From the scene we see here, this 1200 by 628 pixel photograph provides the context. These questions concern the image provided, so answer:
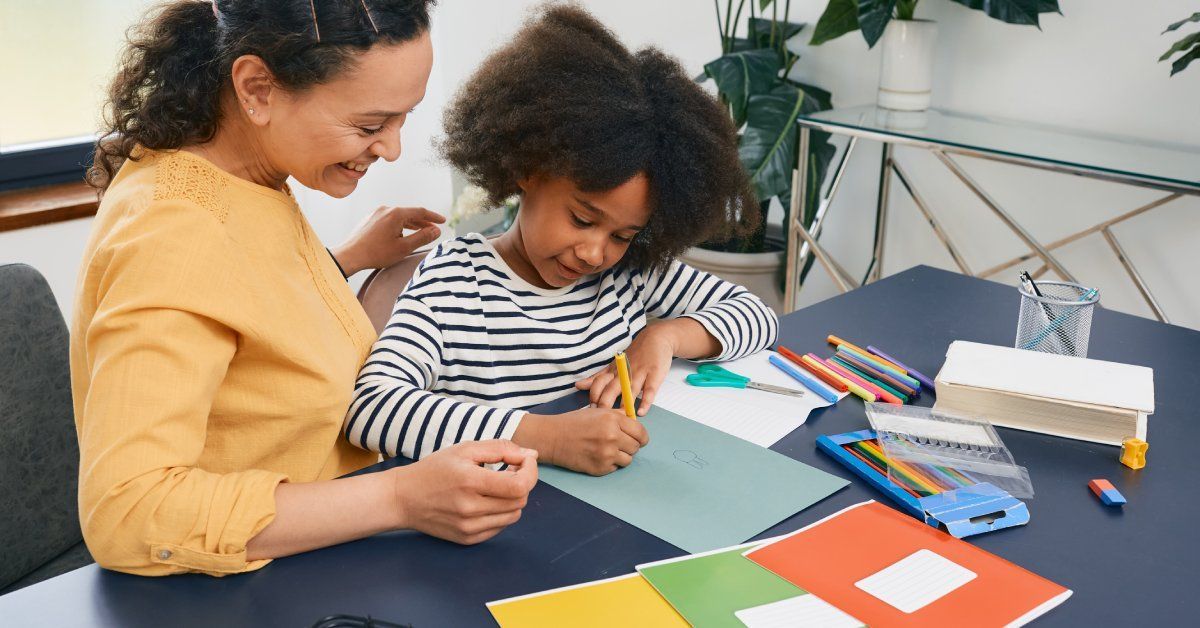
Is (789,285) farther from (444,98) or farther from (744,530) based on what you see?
(744,530)

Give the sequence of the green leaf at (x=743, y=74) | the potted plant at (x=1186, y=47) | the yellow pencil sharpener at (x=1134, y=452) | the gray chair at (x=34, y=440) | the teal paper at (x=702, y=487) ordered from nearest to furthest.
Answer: the teal paper at (x=702, y=487) → the yellow pencil sharpener at (x=1134, y=452) → the gray chair at (x=34, y=440) → the potted plant at (x=1186, y=47) → the green leaf at (x=743, y=74)

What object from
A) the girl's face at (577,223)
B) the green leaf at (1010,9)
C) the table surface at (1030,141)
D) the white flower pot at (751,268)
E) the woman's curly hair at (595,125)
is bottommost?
the white flower pot at (751,268)

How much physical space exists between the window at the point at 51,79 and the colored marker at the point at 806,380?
2080 millimetres

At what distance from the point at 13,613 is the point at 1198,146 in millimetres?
2313

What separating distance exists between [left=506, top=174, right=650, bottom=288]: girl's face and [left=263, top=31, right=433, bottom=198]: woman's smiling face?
28 centimetres

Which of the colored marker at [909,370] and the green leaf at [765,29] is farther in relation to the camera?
the green leaf at [765,29]

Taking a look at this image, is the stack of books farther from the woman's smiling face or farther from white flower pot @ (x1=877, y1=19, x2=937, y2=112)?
white flower pot @ (x1=877, y1=19, x2=937, y2=112)

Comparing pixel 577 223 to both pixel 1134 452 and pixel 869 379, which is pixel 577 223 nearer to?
pixel 869 379

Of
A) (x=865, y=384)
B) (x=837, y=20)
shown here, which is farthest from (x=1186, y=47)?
(x=865, y=384)

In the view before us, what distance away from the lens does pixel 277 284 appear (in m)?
0.94

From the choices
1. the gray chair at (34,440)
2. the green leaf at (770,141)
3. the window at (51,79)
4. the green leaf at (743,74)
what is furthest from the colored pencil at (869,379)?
the window at (51,79)

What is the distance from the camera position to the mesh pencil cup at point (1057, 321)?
1.20 metres

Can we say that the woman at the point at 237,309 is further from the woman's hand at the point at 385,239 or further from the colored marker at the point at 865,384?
the colored marker at the point at 865,384

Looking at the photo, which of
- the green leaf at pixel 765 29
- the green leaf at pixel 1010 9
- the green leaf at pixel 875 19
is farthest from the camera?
the green leaf at pixel 765 29
